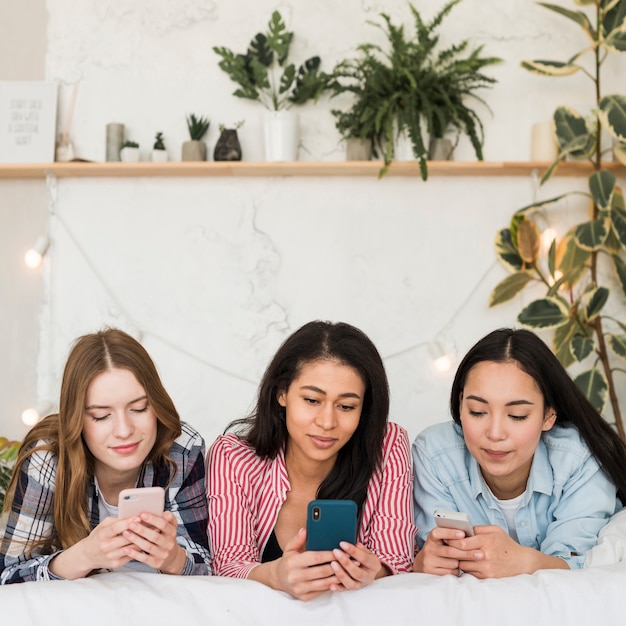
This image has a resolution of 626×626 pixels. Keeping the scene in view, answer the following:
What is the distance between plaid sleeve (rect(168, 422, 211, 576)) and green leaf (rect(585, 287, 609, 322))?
1.47 meters

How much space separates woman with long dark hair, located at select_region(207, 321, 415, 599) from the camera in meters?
1.51

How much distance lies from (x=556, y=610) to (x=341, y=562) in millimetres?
339

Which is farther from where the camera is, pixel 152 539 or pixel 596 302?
pixel 596 302

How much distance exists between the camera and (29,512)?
1.44m

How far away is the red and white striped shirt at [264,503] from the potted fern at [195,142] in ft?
4.39

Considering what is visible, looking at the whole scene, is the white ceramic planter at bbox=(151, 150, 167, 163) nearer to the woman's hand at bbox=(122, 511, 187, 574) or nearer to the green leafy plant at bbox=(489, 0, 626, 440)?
the green leafy plant at bbox=(489, 0, 626, 440)

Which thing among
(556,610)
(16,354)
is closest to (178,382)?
(16,354)

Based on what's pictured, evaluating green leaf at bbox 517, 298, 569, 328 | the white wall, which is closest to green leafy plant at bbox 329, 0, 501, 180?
green leaf at bbox 517, 298, 569, 328

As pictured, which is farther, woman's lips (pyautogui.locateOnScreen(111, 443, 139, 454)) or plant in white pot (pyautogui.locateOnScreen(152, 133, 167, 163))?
plant in white pot (pyautogui.locateOnScreen(152, 133, 167, 163))

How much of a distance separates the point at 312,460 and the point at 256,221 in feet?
4.44

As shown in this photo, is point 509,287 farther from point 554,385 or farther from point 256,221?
point 554,385

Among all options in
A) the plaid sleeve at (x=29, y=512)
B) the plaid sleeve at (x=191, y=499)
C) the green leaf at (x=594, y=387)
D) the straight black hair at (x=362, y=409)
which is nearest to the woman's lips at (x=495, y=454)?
the straight black hair at (x=362, y=409)

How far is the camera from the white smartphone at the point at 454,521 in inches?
52.7

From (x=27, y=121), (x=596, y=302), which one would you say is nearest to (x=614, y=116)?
(x=596, y=302)
